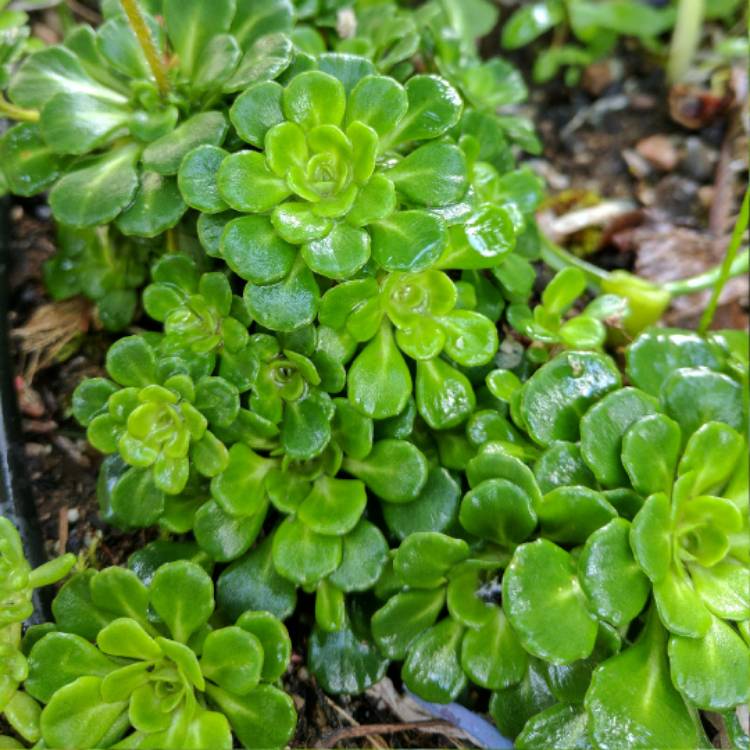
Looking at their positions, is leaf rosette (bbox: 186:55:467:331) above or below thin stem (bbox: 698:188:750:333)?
above

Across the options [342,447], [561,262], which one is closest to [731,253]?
[561,262]

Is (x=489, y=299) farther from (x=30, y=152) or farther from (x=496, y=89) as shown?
(x=30, y=152)

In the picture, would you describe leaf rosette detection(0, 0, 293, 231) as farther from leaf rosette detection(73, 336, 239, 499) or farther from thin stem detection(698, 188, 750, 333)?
thin stem detection(698, 188, 750, 333)

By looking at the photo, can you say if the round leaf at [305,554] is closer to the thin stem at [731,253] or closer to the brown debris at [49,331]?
the brown debris at [49,331]

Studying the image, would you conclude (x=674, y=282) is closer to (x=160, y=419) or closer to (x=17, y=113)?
(x=160, y=419)

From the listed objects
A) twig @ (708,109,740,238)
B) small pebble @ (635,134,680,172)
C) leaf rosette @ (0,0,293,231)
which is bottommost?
twig @ (708,109,740,238)

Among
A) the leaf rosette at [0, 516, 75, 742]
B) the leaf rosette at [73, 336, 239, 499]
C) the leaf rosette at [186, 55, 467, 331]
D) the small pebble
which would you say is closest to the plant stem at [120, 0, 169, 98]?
the leaf rosette at [186, 55, 467, 331]
